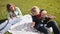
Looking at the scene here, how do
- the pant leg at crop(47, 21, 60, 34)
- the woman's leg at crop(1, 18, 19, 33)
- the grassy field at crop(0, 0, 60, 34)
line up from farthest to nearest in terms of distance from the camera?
the grassy field at crop(0, 0, 60, 34)
the woman's leg at crop(1, 18, 19, 33)
the pant leg at crop(47, 21, 60, 34)

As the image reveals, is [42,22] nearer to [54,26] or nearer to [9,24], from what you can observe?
[54,26]

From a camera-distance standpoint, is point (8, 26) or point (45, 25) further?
point (8, 26)

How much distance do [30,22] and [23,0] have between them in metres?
0.63

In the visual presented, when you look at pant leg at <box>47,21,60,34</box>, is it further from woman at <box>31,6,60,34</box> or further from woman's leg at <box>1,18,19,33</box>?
woman's leg at <box>1,18,19,33</box>

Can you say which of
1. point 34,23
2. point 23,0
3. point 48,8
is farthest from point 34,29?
point 23,0

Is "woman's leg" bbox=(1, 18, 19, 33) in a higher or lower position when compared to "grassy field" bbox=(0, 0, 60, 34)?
lower

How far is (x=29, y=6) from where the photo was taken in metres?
2.69

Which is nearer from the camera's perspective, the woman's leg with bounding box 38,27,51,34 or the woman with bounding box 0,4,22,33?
the woman's leg with bounding box 38,27,51,34

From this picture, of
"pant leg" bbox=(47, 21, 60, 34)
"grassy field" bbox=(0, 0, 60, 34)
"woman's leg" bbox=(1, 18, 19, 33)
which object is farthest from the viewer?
"grassy field" bbox=(0, 0, 60, 34)

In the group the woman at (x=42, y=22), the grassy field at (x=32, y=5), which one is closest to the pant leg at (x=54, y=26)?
the woman at (x=42, y=22)

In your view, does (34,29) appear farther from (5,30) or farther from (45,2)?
(45,2)

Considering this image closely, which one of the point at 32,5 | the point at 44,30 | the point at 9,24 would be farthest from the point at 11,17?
the point at 44,30

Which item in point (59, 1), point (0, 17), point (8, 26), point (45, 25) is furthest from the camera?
point (59, 1)

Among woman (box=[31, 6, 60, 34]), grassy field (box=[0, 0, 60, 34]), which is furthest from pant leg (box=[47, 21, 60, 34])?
grassy field (box=[0, 0, 60, 34])
